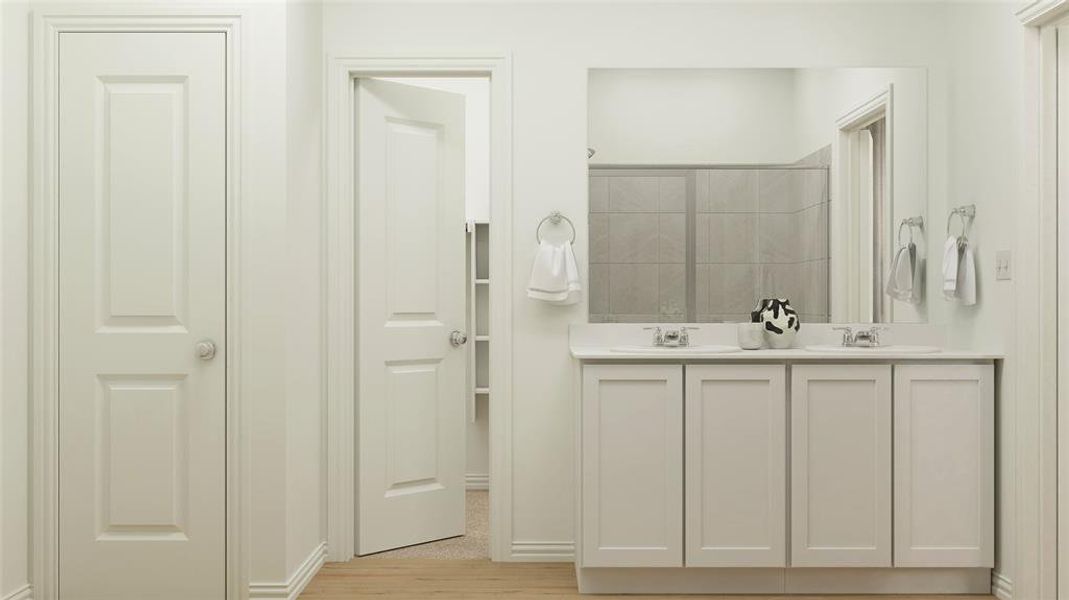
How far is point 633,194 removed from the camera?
10.5 ft

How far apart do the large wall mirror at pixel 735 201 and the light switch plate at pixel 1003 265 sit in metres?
0.39

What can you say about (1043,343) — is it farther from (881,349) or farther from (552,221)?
(552,221)

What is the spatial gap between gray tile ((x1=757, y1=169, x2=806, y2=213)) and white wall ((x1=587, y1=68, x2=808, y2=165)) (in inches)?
2.2

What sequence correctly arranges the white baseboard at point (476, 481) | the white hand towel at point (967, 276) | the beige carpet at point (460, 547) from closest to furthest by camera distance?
the white hand towel at point (967, 276)
the beige carpet at point (460, 547)
the white baseboard at point (476, 481)

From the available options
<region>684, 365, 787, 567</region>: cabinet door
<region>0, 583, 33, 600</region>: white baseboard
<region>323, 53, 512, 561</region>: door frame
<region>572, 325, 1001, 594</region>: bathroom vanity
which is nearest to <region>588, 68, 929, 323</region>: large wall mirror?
<region>323, 53, 512, 561</region>: door frame

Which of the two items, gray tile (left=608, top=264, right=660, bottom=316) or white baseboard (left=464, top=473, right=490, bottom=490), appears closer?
gray tile (left=608, top=264, right=660, bottom=316)

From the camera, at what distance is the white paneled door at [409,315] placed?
3.28 metres

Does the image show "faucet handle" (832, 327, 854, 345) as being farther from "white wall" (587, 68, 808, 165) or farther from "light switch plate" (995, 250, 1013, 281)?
"white wall" (587, 68, 808, 165)

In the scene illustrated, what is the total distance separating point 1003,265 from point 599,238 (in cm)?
145

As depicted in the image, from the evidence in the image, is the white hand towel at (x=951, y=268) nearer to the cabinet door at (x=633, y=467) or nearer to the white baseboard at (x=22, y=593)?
the cabinet door at (x=633, y=467)

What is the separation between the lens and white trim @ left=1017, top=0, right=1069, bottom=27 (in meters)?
2.50

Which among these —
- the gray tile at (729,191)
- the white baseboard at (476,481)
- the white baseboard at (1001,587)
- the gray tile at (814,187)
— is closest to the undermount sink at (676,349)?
the gray tile at (729,191)

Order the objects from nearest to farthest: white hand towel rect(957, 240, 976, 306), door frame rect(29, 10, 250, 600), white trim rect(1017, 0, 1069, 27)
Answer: white trim rect(1017, 0, 1069, 27), door frame rect(29, 10, 250, 600), white hand towel rect(957, 240, 976, 306)

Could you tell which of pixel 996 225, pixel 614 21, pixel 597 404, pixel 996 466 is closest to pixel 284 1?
pixel 614 21
